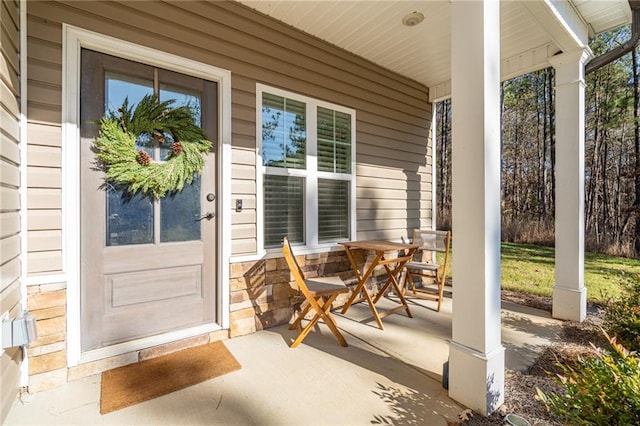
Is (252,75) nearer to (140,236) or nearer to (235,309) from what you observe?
(140,236)

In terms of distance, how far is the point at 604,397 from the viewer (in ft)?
3.40

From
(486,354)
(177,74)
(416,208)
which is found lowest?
(486,354)

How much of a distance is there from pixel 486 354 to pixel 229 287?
1975 mm

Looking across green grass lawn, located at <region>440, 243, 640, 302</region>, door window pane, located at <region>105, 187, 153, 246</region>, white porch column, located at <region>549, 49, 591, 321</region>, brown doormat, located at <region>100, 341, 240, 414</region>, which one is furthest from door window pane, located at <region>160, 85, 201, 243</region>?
green grass lawn, located at <region>440, 243, 640, 302</region>

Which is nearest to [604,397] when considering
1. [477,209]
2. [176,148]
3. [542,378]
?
[477,209]

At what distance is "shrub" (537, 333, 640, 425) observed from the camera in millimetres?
989

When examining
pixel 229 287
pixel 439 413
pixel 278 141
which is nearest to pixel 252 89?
pixel 278 141

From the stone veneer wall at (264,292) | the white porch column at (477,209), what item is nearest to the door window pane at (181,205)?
the stone veneer wall at (264,292)

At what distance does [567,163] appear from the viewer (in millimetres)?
3066

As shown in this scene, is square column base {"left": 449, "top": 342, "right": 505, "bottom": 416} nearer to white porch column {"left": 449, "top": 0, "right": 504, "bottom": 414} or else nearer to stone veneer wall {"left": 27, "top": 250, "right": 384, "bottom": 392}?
white porch column {"left": 449, "top": 0, "right": 504, "bottom": 414}

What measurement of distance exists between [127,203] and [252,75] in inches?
61.0

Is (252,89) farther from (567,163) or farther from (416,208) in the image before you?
(567,163)

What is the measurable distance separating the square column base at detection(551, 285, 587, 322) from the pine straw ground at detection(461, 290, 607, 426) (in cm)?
8

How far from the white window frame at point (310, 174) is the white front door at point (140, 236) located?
0.41 m
